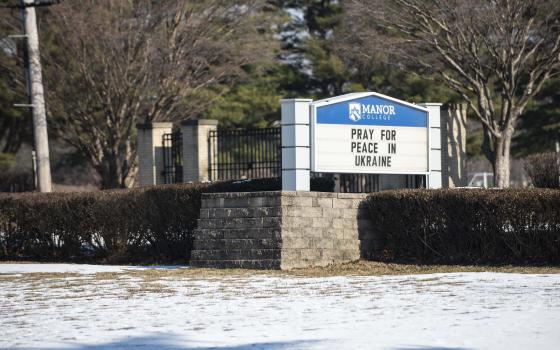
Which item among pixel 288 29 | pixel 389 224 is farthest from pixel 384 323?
A: pixel 288 29

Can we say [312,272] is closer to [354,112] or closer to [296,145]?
[296,145]

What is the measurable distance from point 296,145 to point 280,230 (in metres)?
1.61

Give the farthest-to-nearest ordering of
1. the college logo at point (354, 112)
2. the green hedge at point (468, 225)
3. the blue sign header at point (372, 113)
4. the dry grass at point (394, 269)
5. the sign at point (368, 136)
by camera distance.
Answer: the college logo at point (354, 112)
the blue sign header at point (372, 113)
the sign at point (368, 136)
the green hedge at point (468, 225)
the dry grass at point (394, 269)

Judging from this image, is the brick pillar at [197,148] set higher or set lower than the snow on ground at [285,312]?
higher

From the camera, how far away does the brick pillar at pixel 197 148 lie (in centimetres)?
2862

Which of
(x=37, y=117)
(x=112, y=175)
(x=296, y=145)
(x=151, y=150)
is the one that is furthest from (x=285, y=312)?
(x=112, y=175)

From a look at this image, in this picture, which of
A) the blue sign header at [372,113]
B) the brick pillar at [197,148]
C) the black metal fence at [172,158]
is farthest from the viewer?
the black metal fence at [172,158]

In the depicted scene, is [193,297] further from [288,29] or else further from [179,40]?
[288,29]

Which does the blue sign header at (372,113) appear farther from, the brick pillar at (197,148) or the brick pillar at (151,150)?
the brick pillar at (151,150)

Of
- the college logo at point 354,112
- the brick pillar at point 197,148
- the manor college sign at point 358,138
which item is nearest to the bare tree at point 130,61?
the brick pillar at point 197,148

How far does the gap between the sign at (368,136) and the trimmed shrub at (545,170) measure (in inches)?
124

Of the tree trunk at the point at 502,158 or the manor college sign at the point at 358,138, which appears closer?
the manor college sign at the point at 358,138

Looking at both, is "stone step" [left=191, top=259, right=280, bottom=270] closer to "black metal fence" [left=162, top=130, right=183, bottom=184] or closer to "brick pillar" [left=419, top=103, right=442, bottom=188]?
"brick pillar" [left=419, top=103, right=442, bottom=188]

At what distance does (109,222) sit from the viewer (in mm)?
19906
